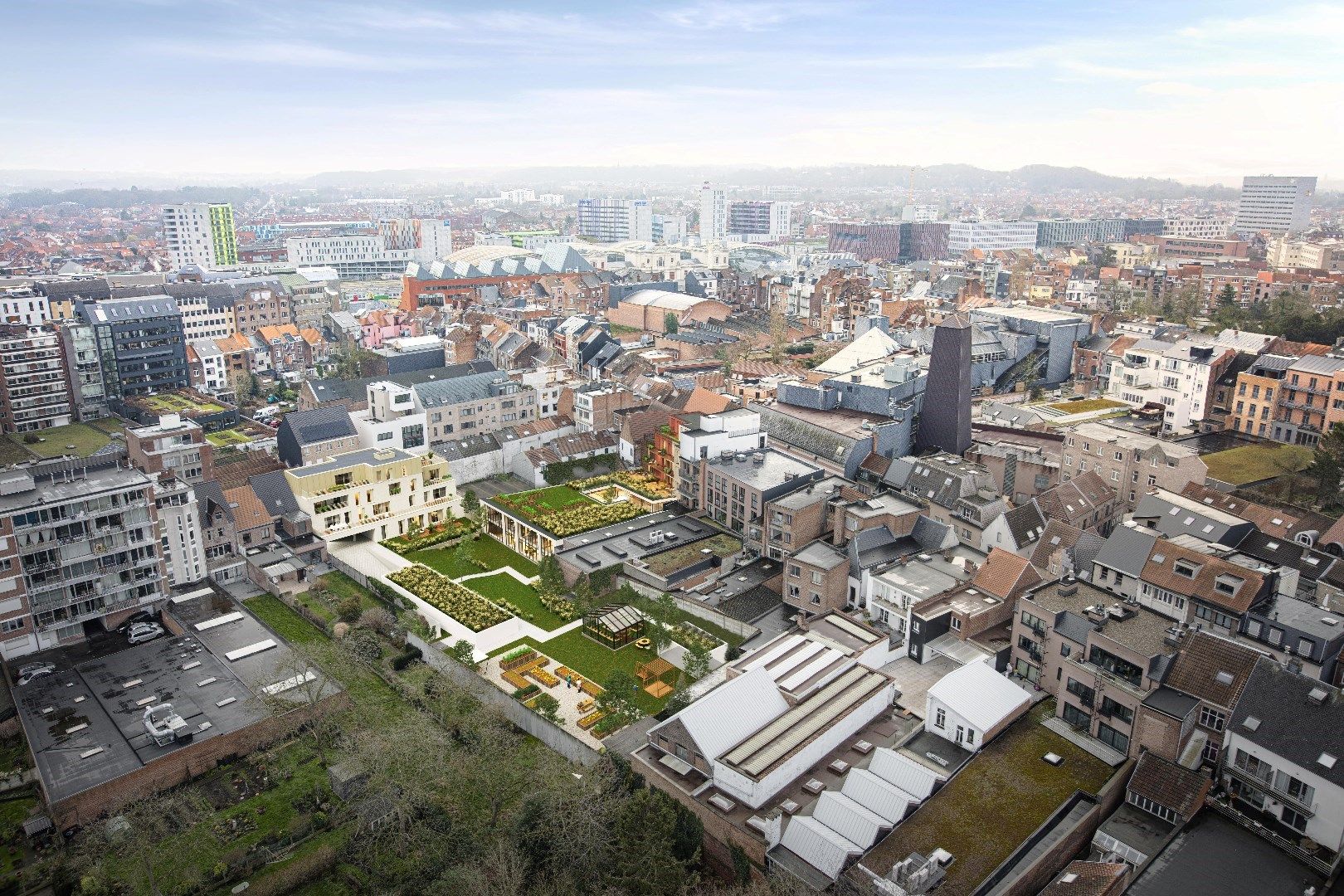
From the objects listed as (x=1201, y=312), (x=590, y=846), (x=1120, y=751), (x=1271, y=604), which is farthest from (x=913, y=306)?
(x=590, y=846)

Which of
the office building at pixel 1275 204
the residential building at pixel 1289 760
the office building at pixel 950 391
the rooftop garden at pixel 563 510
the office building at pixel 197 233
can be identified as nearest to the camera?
the residential building at pixel 1289 760

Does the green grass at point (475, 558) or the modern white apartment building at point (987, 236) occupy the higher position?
the modern white apartment building at point (987, 236)

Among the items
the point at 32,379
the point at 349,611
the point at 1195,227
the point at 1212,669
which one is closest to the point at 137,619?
the point at 349,611

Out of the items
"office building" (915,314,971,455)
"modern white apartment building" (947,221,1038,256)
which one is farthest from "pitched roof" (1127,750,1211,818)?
"modern white apartment building" (947,221,1038,256)

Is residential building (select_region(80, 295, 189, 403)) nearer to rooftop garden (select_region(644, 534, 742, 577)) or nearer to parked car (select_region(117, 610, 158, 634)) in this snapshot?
parked car (select_region(117, 610, 158, 634))

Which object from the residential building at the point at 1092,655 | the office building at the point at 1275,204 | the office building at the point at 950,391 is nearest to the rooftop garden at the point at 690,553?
the residential building at the point at 1092,655

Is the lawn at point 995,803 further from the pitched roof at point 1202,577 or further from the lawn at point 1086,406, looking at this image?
the lawn at point 1086,406
